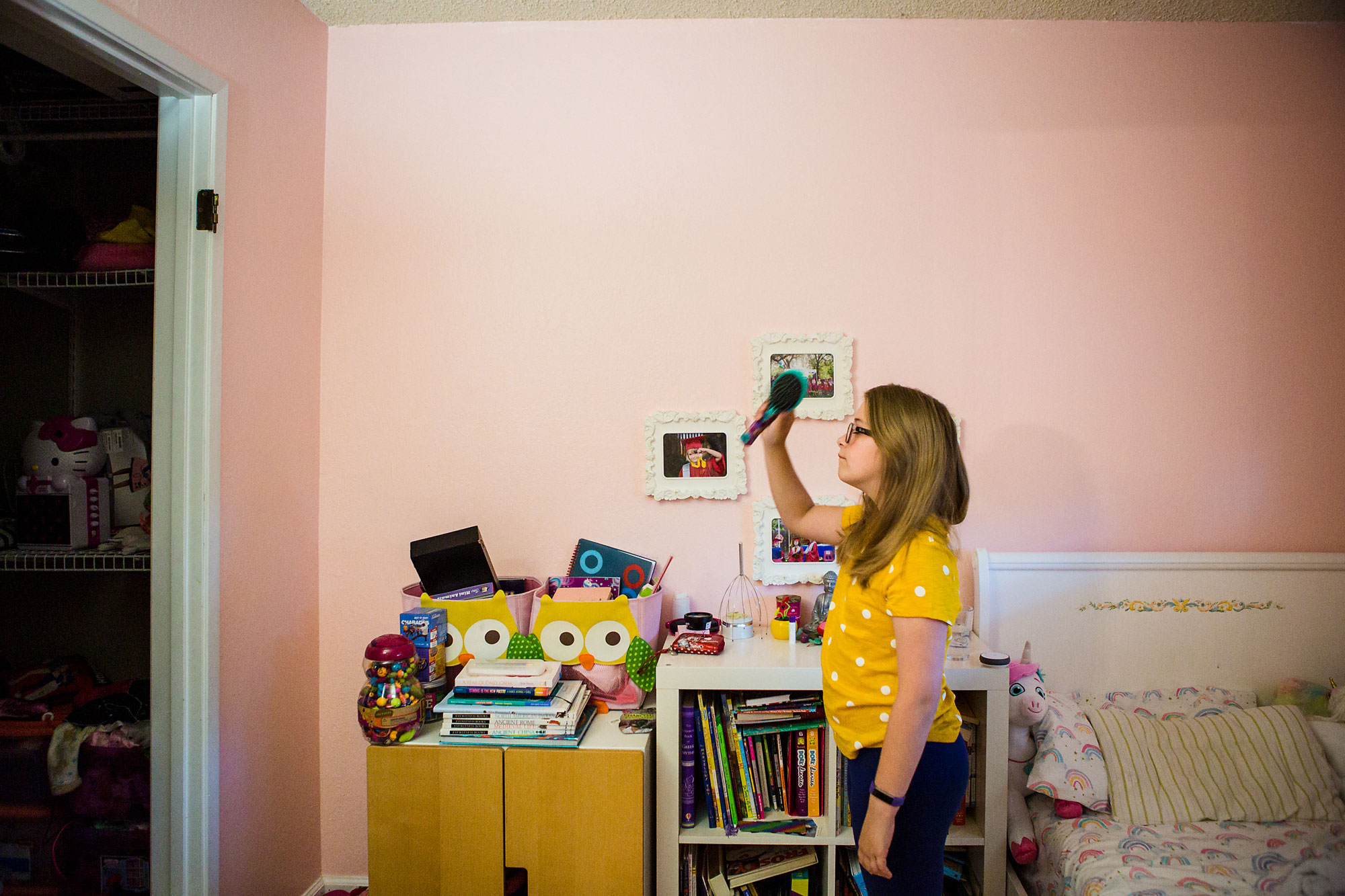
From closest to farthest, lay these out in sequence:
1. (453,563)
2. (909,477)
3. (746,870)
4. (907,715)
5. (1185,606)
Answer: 1. (907,715)
2. (909,477)
3. (746,870)
4. (453,563)
5. (1185,606)

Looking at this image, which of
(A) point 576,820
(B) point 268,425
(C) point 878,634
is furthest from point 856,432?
(B) point 268,425

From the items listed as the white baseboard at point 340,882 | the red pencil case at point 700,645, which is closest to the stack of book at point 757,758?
the red pencil case at point 700,645

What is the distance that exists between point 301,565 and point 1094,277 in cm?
247

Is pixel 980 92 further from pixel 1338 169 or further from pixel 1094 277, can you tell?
pixel 1338 169

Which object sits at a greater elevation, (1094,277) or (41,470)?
(1094,277)

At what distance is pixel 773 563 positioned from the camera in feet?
7.23

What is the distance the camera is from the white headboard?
2104 mm

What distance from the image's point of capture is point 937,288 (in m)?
2.21

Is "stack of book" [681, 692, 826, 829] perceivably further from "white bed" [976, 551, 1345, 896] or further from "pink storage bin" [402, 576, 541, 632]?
"white bed" [976, 551, 1345, 896]

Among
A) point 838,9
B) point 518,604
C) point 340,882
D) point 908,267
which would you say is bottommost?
point 340,882

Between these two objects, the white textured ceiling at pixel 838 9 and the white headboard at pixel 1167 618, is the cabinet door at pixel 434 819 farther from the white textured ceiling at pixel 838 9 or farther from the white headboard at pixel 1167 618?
the white textured ceiling at pixel 838 9

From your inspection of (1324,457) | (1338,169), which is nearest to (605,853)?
(1324,457)

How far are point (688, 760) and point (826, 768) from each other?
0.34 metres

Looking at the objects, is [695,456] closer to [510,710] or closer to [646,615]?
[646,615]
